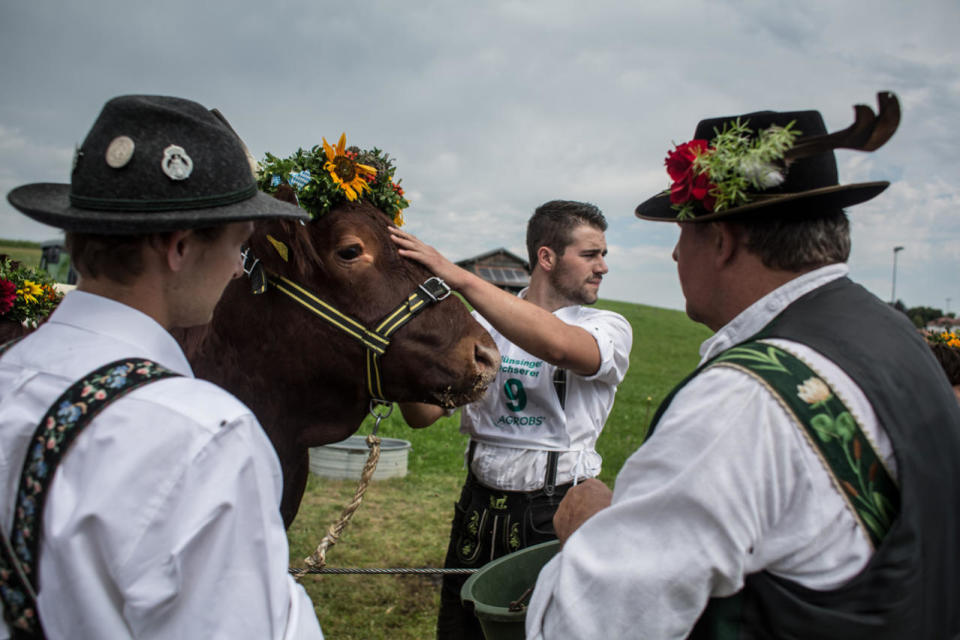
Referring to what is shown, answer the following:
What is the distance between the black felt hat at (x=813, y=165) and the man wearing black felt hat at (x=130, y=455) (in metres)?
1.31

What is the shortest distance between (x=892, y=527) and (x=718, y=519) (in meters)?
0.37

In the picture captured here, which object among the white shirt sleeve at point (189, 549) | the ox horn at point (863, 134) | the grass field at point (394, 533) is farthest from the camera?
the grass field at point (394, 533)

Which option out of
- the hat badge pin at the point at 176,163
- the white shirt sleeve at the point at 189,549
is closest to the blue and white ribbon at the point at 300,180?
the hat badge pin at the point at 176,163

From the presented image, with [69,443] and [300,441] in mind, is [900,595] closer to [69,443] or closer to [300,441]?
[69,443]

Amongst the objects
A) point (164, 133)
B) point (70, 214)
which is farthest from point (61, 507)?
point (164, 133)

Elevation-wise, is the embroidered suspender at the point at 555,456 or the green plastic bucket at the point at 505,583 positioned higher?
the embroidered suspender at the point at 555,456

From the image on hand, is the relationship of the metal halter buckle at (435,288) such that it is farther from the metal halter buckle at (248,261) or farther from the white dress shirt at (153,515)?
the white dress shirt at (153,515)

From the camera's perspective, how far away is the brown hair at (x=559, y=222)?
3811 mm

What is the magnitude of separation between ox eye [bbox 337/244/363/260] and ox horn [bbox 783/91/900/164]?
5.62ft

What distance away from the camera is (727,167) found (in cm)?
179

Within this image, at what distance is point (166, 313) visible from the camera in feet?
4.65

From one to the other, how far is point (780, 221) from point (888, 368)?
0.46 metres

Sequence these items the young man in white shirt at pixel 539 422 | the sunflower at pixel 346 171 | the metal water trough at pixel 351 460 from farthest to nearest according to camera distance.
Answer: the metal water trough at pixel 351 460 → the young man in white shirt at pixel 539 422 → the sunflower at pixel 346 171

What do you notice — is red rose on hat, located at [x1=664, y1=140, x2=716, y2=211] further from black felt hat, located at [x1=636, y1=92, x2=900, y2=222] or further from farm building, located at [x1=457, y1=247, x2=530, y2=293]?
farm building, located at [x1=457, y1=247, x2=530, y2=293]
